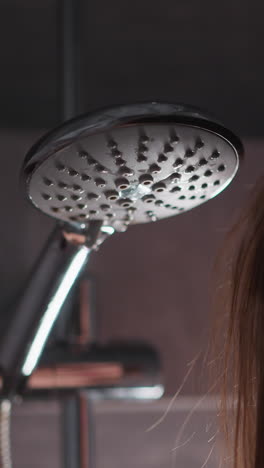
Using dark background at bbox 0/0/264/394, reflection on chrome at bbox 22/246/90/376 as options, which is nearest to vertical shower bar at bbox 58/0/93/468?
dark background at bbox 0/0/264/394

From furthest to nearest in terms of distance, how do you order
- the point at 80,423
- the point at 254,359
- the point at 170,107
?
the point at 80,423 < the point at 254,359 < the point at 170,107

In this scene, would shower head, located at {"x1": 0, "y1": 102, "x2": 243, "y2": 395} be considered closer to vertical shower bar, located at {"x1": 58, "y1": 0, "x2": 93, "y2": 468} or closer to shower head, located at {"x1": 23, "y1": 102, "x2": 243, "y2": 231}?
shower head, located at {"x1": 23, "y1": 102, "x2": 243, "y2": 231}

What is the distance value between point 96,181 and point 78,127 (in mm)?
32

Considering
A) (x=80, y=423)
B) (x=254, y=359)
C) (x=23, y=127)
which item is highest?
(x=23, y=127)

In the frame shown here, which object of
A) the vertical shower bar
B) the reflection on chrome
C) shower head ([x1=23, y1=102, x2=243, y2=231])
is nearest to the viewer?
shower head ([x1=23, y1=102, x2=243, y2=231])

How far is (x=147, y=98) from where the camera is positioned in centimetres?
98

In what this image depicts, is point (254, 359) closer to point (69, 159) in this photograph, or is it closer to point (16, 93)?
point (69, 159)

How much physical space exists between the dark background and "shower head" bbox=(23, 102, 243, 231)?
1.37ft

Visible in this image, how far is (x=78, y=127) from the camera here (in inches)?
12.7

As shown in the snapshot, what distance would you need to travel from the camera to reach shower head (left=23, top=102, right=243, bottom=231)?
0.32m

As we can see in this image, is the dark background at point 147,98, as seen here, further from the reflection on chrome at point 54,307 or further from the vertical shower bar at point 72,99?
the reflection on chrome at point 54,307

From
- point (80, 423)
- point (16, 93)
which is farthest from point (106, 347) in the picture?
point (16, 93)

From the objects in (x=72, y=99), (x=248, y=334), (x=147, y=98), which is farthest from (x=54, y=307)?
(x=147, y=98)

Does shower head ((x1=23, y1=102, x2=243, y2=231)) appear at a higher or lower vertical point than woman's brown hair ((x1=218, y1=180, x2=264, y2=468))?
higher
